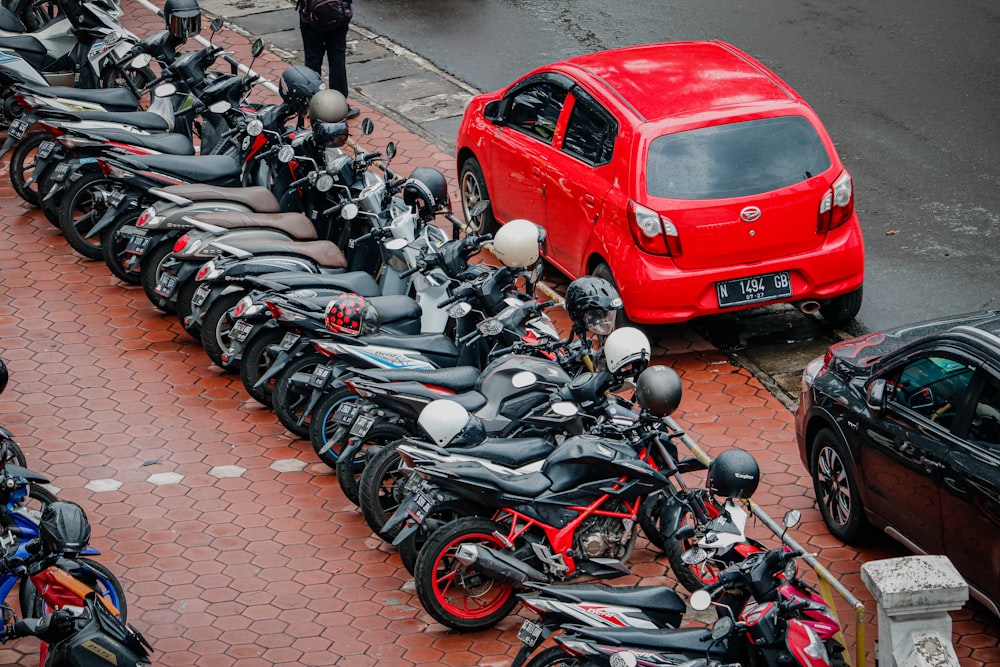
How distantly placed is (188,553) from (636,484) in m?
2.87

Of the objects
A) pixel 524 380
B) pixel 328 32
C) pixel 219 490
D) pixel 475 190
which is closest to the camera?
pixel 524 380

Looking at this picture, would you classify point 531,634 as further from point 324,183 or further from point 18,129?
point 18,129

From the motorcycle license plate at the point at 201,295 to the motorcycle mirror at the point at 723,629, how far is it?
5.43 metres

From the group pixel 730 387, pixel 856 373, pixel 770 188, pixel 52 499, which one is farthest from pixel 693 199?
pixel 52 499

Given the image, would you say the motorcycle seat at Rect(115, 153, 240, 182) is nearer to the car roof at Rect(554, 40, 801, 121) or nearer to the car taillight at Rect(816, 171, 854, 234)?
the car roof at Rect(554, 40, 801, 121)

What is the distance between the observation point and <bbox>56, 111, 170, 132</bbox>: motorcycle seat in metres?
12.4

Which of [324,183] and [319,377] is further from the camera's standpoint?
[324,183]

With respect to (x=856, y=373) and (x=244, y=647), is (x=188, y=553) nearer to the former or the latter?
(x=244, y=647)

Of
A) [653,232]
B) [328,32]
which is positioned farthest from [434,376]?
[328,32]

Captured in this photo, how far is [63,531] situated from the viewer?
22.4 feet

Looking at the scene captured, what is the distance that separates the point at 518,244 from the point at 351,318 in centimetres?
120

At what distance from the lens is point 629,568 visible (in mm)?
8312

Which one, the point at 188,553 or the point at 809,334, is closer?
the point at 188,553

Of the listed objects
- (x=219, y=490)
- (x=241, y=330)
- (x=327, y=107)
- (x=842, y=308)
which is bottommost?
(x=219, y=490)
